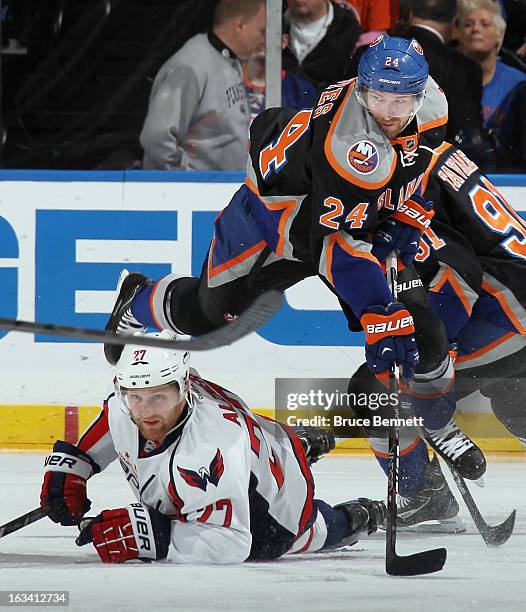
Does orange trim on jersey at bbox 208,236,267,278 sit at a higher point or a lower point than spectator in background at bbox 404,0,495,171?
lower

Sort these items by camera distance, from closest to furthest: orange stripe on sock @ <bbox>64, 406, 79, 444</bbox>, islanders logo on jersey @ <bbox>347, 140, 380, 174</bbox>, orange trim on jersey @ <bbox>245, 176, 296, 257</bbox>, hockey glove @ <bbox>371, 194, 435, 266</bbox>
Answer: islanders logo on jersey @ <bbox>347, 140, 380, 174</bbox> < orange trim on jersey @ <bbox>245, 176, 296, 257</bbox> < hockey glove @ <bbox>371, 194, 435, 266</bbox> < orange stripe on sock @ <bbox>64, 406, 79, 444</bbox>

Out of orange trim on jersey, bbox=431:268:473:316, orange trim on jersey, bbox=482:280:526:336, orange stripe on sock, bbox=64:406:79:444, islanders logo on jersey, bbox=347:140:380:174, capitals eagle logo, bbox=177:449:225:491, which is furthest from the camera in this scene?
orange stripe on sock, bbox=64:406:79:444

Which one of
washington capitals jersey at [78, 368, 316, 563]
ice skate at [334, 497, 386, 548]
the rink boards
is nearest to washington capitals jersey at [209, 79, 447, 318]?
washington capitals jersey at [78, 368, 316, 563]

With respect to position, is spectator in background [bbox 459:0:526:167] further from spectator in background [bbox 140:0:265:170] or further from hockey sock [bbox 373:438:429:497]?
hockey sock [bbox 373:438:429:497]

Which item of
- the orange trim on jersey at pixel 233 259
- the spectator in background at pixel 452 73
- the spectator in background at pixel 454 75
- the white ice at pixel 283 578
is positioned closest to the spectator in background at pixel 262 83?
the spectator in background at pixel 452 73

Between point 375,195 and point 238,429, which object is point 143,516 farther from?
point 375,195

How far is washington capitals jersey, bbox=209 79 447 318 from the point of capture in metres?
3.29

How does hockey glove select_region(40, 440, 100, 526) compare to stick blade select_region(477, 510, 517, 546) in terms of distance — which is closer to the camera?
hockey glove select_region(40, 440, 100, 526)

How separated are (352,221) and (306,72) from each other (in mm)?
1466

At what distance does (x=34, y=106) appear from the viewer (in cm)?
473

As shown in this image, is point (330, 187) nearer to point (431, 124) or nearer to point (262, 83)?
point (431, 124)

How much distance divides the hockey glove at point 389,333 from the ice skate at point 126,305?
1.05m

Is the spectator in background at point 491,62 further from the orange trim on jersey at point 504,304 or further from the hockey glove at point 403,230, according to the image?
the hockey glove at point 403,230

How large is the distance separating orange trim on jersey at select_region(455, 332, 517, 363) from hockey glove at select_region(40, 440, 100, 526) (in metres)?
1.37
